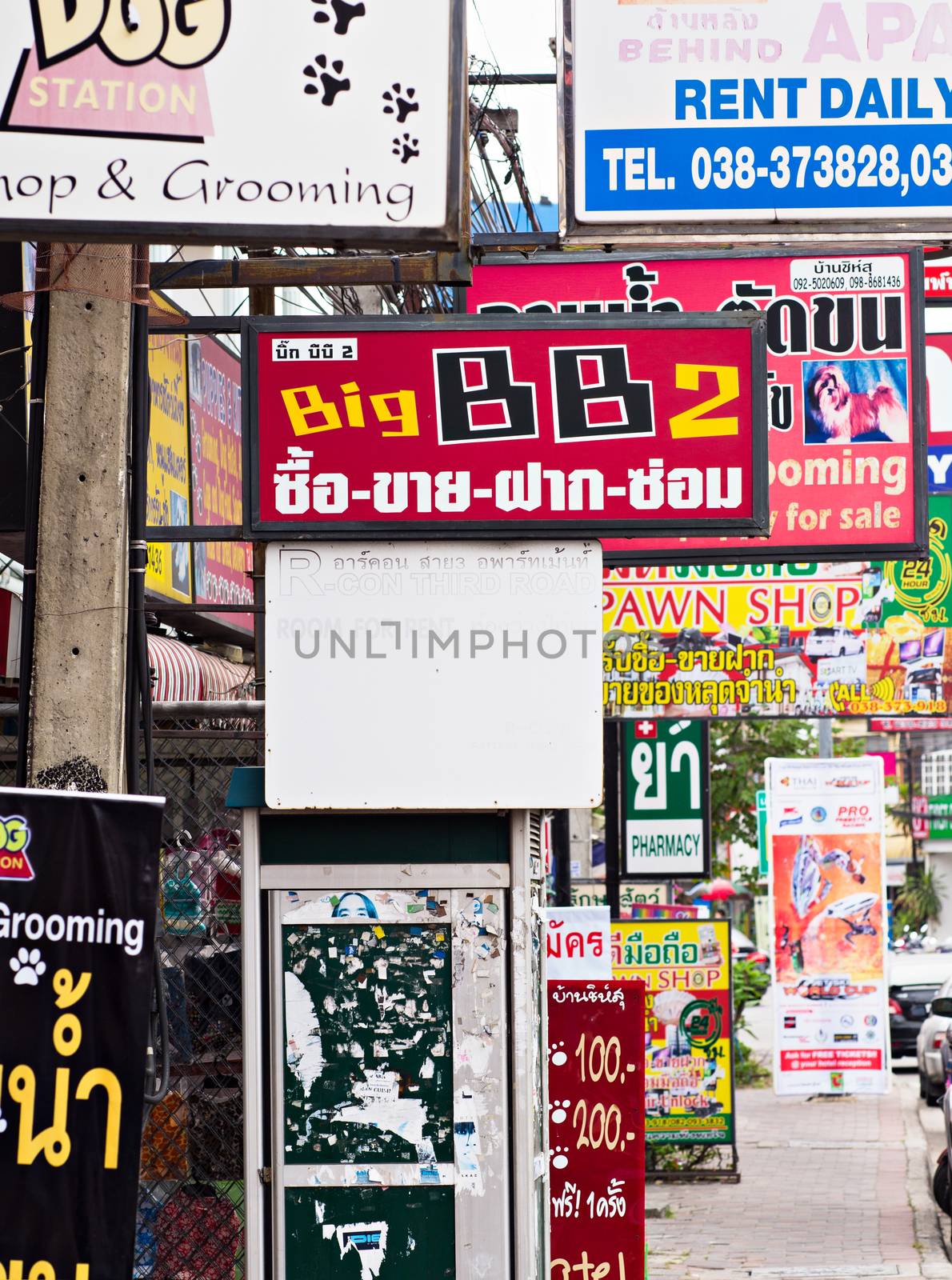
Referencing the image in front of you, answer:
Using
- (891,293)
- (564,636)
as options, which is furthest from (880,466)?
(564,636)

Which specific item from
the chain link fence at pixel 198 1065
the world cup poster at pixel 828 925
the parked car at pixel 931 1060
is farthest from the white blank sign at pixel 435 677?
the parked car at pixel 931 1060

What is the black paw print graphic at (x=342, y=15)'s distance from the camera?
4.86 metres

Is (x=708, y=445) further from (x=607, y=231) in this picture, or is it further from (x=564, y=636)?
(x=607, y=231)

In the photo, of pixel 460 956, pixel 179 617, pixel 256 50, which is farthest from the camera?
pixel 179 617

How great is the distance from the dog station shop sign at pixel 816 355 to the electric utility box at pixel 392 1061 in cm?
250

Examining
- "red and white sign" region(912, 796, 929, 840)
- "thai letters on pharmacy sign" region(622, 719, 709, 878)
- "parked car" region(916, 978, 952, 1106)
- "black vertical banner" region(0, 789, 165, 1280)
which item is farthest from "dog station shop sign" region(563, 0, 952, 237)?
"red and white sign" region(912, 796, 929, 840)

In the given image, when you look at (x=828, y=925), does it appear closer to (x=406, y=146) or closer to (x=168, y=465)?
(x=168, y=465)

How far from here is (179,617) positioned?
12.1 metres

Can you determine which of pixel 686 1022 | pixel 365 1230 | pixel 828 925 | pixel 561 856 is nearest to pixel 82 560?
pixel 365 1230

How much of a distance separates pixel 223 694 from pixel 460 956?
17.5 feet

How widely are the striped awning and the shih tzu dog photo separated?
3069 mm

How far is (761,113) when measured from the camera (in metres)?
6.74

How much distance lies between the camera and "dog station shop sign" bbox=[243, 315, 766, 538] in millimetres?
5930

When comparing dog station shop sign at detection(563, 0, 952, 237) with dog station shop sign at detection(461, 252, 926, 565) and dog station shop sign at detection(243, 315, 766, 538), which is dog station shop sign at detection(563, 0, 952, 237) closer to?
dog station shop sign at detection(243, 315, 766, 538)
